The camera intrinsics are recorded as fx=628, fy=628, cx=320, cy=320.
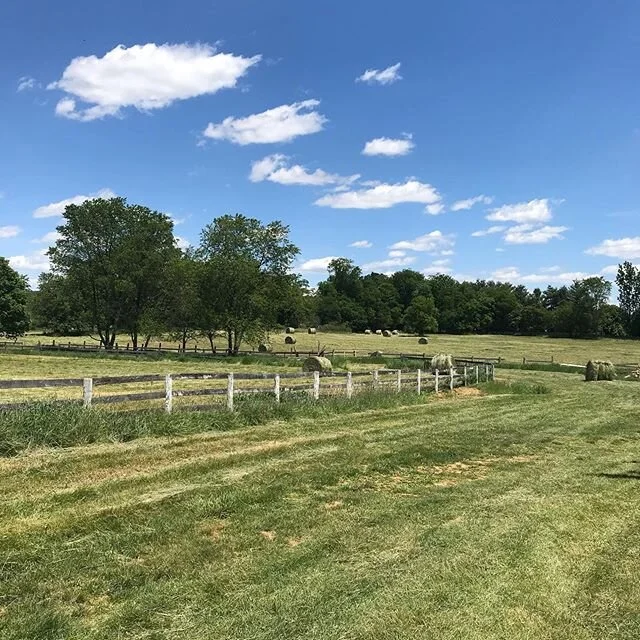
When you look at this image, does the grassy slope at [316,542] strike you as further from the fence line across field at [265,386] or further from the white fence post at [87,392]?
the fence line across field at [265,386]

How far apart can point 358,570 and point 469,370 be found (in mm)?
23962

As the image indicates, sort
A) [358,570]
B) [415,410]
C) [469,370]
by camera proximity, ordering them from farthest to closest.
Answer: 1. [469,370]
2. [415,410]
3. [358,570]

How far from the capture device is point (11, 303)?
58.2 meters

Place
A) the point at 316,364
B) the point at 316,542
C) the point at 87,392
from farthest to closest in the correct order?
the point at 316,364 < the point at 87,392 < the point at 316,542

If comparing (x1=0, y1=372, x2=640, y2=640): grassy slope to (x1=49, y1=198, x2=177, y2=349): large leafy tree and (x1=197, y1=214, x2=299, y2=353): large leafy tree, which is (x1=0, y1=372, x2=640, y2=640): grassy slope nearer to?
(x1=197, y1=214, x2=299, y2=353): large leafy tree

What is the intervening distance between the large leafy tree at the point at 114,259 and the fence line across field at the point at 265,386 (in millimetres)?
31122

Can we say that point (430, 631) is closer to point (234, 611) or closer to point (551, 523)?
point (234, 611)

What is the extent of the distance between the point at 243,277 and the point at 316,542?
134 ft

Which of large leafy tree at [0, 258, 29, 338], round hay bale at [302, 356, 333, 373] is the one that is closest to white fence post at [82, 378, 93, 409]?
round hay bale at [302, 356, 333, 373]

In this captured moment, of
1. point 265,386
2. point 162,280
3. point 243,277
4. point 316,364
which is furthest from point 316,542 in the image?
point 162,280

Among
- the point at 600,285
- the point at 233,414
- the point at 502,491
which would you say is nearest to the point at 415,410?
the point at 233,414

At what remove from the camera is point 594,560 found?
18.5 ft

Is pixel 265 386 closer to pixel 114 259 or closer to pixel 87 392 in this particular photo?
pixel 87 392

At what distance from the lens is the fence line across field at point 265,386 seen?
11.7m
